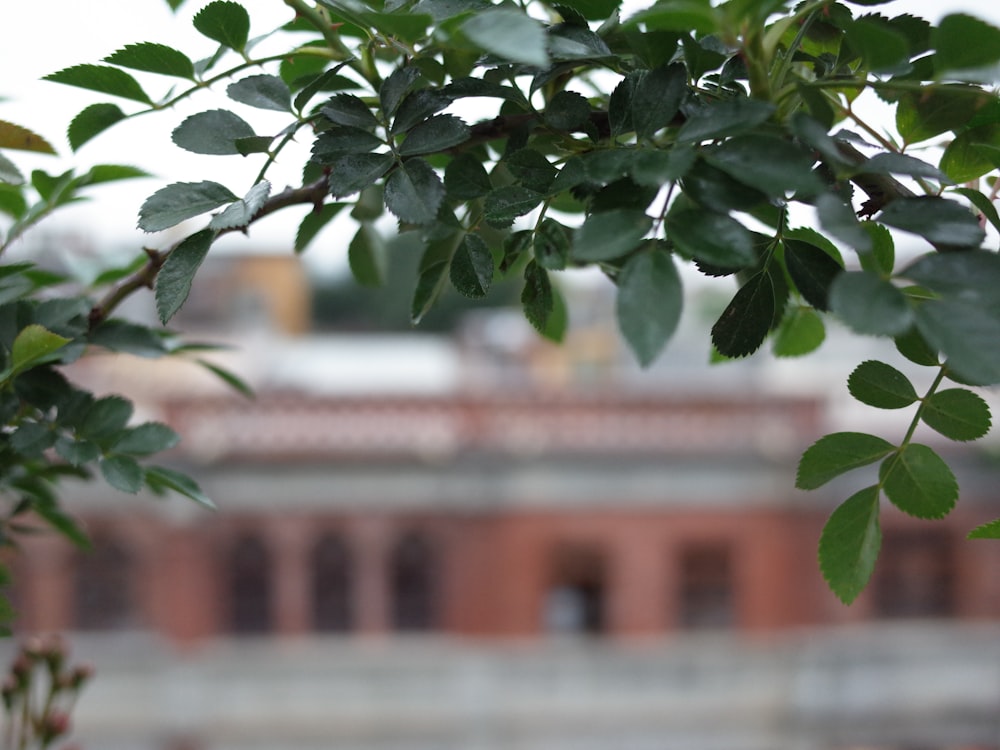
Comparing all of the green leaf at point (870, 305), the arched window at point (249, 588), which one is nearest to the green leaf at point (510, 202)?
the green leaf at point (870, 305)

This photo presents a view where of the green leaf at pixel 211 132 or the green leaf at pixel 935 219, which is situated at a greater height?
the green leaf at pixel 211 132

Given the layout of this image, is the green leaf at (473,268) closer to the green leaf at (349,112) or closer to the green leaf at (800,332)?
the green leaf at (349,112)

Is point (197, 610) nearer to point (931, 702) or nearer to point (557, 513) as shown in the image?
point (557, 513)

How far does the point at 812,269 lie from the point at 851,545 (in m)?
0.10

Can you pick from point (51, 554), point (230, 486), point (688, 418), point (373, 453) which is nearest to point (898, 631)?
point (688, 418)

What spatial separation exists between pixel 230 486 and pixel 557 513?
1.72m

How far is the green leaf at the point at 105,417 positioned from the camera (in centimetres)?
39

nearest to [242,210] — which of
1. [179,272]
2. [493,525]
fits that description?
[179,272]

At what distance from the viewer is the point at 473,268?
34 cm

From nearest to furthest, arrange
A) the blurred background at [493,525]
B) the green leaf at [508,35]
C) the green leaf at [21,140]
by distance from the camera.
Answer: the green leaf at [508,35], the green leaf at [21,140], the blurred background at [493,525]

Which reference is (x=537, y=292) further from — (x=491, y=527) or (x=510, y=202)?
(x=491, y=527)

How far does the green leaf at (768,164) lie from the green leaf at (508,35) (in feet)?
0.20

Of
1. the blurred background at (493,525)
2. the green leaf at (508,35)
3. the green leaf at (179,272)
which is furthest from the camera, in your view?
the blurred background at (493,525)

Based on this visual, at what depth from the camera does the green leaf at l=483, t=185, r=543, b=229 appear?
1.01 feet
